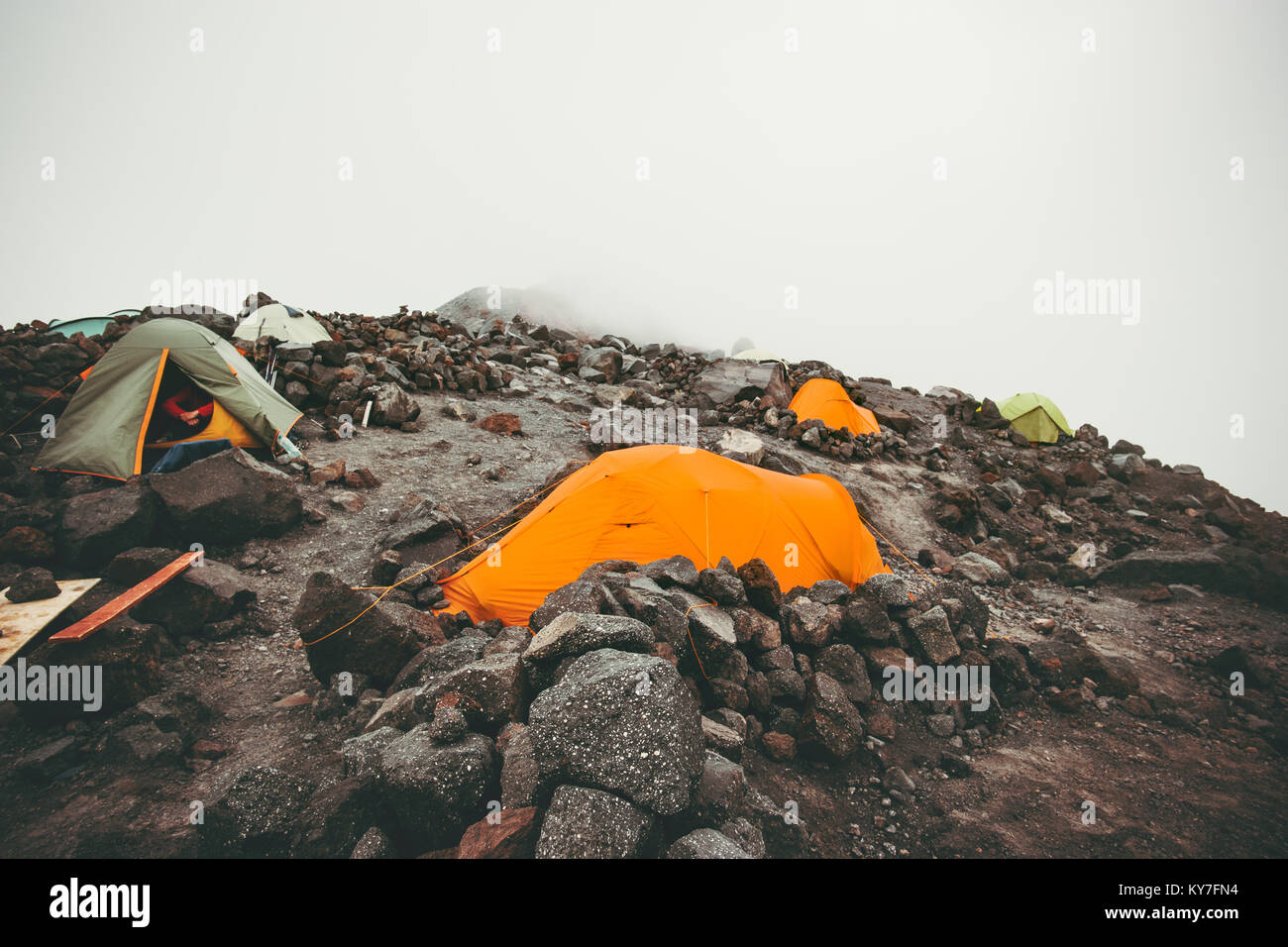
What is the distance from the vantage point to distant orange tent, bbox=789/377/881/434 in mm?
16672

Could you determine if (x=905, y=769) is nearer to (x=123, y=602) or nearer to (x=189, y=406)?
(x=123, y=602)

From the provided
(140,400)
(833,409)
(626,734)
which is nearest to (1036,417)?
(833,409)

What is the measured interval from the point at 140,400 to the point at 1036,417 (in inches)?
1076

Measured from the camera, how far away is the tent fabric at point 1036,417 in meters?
20.3

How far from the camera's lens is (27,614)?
502 cm

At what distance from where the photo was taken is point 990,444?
18.6m

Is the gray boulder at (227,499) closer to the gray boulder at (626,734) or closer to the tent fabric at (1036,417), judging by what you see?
the gray boulder at (626,734)

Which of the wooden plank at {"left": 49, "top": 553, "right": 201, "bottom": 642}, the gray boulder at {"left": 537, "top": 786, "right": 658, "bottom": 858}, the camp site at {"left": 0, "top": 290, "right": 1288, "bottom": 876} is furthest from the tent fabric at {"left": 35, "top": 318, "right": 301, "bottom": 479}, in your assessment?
the gray boulder at {"left": 537, "top": 786, "right": 658, "bottom": 858}

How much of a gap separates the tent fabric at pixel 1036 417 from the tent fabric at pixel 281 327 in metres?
25.5

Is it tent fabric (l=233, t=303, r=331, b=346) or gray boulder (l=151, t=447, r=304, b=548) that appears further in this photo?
tent fabric (l=233, t=303, r=331, b=346)

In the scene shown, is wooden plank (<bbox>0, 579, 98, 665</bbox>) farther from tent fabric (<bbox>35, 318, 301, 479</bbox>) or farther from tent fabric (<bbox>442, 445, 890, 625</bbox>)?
tent fabric (<bbox>442, 445, 890, 625</bbox>)

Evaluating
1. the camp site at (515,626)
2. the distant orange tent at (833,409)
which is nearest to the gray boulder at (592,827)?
the camp site at (515,626)

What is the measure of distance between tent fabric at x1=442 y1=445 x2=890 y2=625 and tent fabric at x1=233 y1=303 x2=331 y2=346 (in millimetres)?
11690
